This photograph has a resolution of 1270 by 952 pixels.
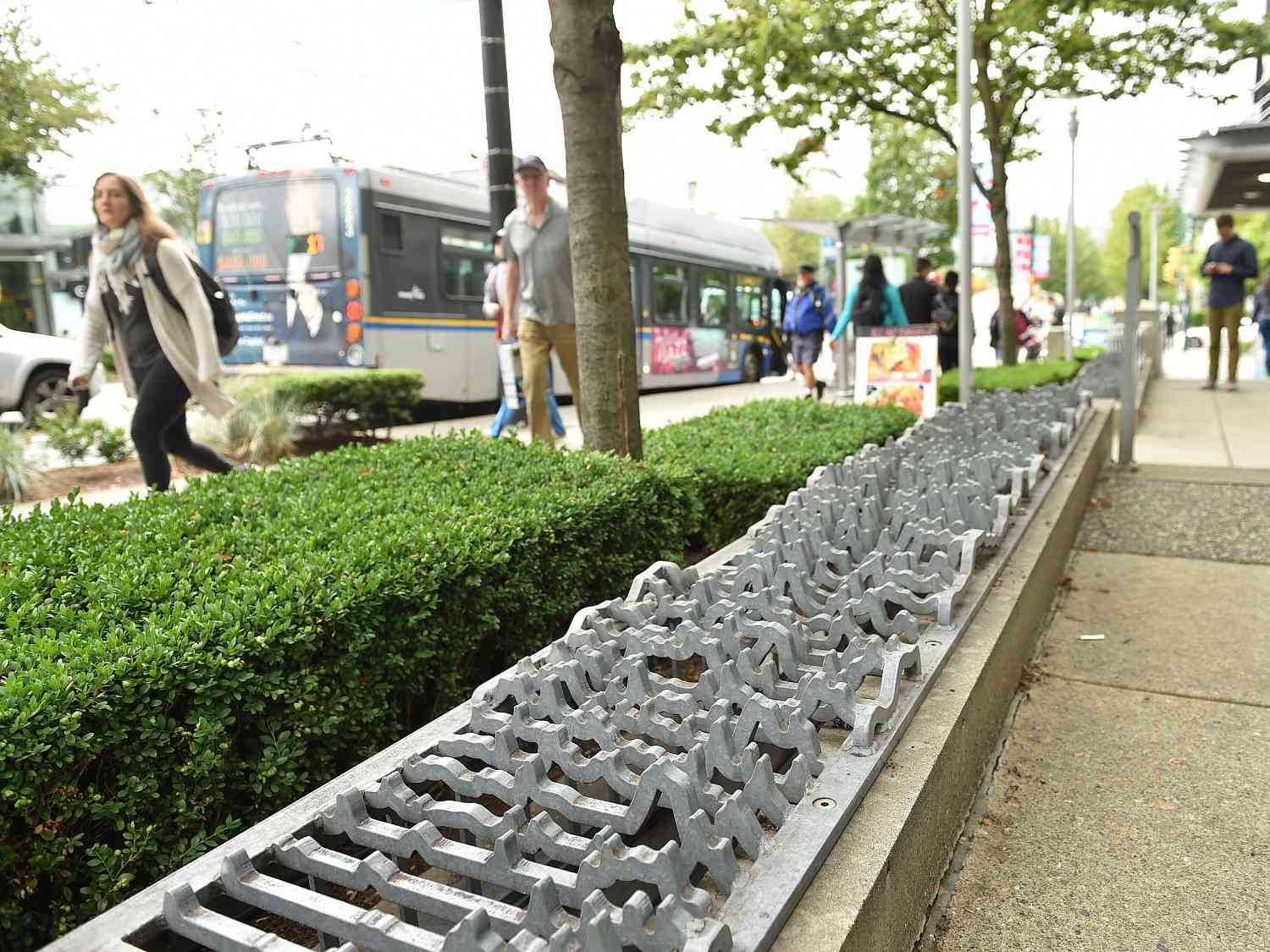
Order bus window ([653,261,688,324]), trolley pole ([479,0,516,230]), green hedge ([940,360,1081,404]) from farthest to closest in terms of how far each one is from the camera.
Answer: bus window ([653,261,688,324]) → green hedge ([940,360,1081,404]) → trolley pole ([479,0,516,230])

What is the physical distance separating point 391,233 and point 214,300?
8.04 meters

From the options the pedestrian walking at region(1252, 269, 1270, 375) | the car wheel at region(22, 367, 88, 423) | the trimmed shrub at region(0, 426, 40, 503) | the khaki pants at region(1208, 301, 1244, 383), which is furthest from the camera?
the pedestrian walking at region(1252, 269, 1270, 375)

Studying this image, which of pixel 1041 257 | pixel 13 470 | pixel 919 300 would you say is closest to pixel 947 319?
pixel 919 300

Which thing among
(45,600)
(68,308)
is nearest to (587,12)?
(45,600)

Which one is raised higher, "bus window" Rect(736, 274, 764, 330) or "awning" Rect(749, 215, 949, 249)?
"awning" Rect(749, 215, 949, 249)

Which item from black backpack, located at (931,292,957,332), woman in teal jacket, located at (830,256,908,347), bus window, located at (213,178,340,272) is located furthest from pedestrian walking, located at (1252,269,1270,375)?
bus window, located at (213,178,340,272)

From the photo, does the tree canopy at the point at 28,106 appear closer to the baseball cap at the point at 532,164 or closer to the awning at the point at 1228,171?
the baseball cap at the point at 532,164

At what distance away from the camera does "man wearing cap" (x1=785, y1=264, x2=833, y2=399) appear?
15297 mm

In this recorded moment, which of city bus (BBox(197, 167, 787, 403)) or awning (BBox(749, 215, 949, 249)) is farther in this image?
awning (BBox(749, 215, 949, 249))

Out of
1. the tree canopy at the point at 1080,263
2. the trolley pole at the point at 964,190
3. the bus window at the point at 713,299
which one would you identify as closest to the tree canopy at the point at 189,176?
the bus window at the point at 713,299

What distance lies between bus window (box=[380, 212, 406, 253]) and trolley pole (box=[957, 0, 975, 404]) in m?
7.85

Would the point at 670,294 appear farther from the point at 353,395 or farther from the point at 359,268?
the point at 353,395

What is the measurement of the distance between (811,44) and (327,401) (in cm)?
659

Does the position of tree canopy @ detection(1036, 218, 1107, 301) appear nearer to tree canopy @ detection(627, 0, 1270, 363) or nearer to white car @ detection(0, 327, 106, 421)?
tree canopy @ detection(627, 0, 1270, 363)
